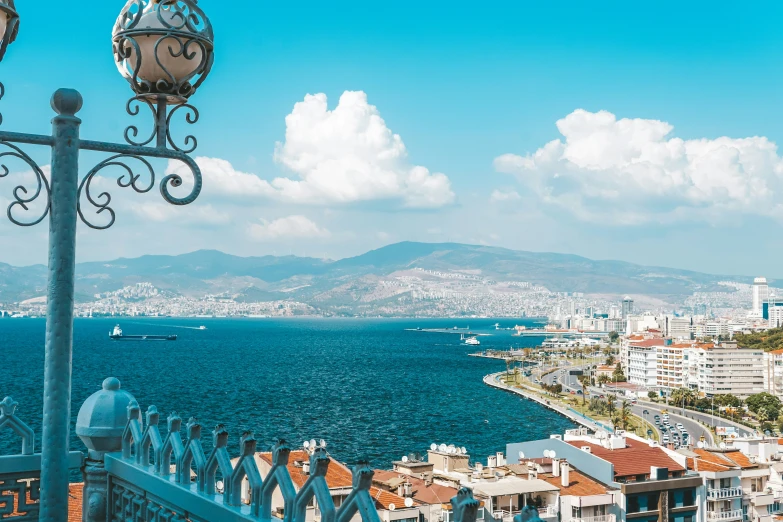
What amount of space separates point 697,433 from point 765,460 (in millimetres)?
22386

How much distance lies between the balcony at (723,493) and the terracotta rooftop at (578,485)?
5.96 metres

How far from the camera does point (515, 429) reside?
51969mm

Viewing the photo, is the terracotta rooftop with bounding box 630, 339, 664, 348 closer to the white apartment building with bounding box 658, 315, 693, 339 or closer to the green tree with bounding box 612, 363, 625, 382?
the green tree with bounding box 612, 363, 625, 382

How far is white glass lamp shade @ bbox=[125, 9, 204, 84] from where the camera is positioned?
12.3 feet

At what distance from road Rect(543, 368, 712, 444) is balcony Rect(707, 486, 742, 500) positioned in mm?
22003

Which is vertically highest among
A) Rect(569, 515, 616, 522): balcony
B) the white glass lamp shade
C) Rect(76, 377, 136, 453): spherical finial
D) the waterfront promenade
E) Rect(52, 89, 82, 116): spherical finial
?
the white glass lamp shade

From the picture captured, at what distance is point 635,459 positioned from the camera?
2798 centimetres

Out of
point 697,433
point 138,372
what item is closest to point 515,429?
point 697,433

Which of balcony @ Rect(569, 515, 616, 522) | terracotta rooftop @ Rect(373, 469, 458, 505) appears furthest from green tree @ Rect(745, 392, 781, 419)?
terracotta rooftop @ Rect(373, 469, 458, 505)

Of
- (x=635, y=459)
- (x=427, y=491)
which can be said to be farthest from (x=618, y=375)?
(x=427, y=491)

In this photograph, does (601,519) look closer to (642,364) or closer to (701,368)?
(701,368)

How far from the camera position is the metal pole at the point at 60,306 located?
3.27 metres

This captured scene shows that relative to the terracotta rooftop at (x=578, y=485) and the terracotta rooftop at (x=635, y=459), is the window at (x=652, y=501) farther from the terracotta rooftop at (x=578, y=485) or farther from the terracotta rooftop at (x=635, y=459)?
the terracotta rooftop at (x=578, y=485)

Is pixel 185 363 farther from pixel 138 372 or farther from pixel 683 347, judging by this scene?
pixel 683 347
